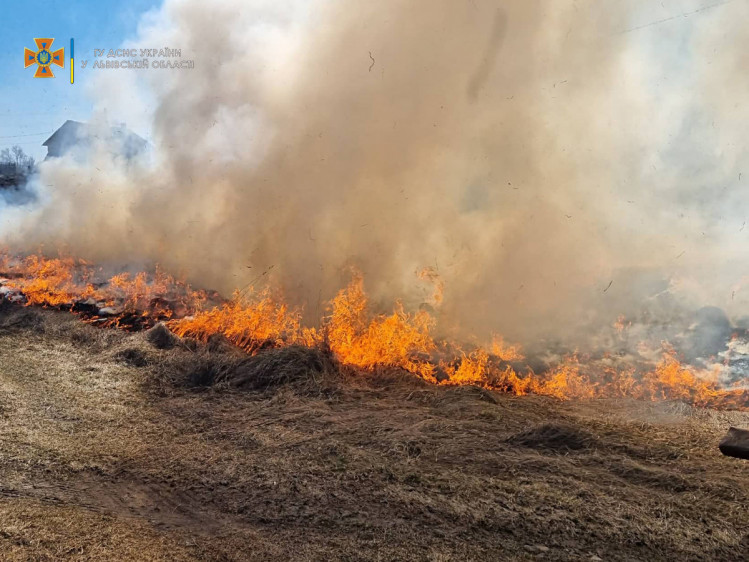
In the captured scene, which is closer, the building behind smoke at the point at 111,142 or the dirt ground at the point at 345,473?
the dirt ground at the point at 345,473

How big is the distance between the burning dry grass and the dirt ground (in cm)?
81

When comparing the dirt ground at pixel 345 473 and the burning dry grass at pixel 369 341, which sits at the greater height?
the burning dry grass at pixel 369 341

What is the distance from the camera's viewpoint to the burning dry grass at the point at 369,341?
991 centimetres

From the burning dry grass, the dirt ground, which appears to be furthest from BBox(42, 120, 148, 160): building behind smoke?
the dirt ground

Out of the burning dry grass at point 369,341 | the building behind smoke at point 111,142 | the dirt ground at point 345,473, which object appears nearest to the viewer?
the dirt ground at point 345,473

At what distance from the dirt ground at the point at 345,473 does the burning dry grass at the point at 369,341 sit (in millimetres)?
807

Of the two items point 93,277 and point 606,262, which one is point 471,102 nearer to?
point 606,262

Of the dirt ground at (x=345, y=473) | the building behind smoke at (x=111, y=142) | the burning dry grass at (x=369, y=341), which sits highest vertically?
the building behind smoke at (x=111, y=142)

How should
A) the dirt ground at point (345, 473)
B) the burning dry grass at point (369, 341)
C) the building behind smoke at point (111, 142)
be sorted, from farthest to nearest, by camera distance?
the building behind smoke at point (111, 142), the burning dry grass at point (369, 341), the dirt ground at point (345, 473)

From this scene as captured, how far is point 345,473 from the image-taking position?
610cm

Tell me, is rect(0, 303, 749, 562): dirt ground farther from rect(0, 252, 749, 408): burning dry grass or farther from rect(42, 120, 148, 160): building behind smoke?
rect(42, 120, 148, 160): building behind smoke

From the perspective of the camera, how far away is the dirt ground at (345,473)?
15.9 ft

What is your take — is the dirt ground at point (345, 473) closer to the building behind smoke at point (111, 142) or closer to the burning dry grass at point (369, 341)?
the burning dry grass at point (369, 341)

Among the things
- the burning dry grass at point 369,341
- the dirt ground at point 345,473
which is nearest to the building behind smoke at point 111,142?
the burning dry grass at point 369,341
